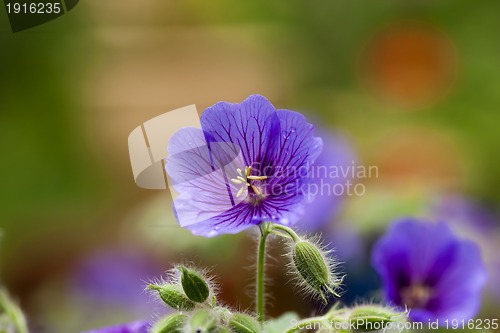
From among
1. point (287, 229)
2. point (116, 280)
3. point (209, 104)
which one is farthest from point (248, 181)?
point (209, 104)

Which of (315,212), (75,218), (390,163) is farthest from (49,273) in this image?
(390,163)

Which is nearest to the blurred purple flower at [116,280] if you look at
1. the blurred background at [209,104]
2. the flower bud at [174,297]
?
the blurred background at [209,104]

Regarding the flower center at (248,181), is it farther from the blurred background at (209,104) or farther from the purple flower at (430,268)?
the blurred background at (209,104)

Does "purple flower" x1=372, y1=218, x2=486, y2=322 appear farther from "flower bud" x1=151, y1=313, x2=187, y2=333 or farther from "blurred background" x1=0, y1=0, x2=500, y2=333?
"flower bud" x1=151, y1=313, x2=187, y2=333

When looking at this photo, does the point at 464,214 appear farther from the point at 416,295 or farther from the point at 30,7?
the point at 30,7

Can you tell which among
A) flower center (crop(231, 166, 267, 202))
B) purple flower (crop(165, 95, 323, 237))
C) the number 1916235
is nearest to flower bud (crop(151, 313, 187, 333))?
purple flower (crop(165, 95, 323, 237))
